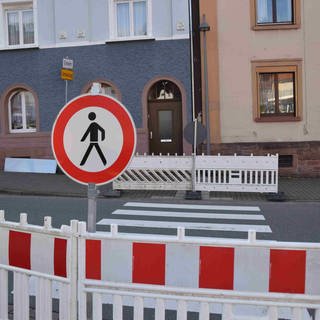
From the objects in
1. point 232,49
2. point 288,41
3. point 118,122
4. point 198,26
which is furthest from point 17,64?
point 118,122

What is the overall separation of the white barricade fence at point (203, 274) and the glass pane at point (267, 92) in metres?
13.3

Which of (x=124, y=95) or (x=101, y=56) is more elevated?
(x=101, y=56)

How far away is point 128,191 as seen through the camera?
41.9ft

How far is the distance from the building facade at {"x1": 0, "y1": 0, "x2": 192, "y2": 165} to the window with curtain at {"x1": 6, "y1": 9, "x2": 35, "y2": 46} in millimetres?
35

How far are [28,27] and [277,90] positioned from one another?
A: 356 inches

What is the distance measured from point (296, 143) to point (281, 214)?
653cm

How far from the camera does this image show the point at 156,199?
11711 millimetres

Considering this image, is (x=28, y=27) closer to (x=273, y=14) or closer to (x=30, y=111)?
(x=30, y=111)

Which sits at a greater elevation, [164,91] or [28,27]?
[28,27]

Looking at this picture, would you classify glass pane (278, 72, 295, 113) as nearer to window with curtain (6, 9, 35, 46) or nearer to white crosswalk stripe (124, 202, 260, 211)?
white crosswalk stripe (124, 202, 260, 211)

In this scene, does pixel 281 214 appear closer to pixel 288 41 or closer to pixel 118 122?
pixel 118 122

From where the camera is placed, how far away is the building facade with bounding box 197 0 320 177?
1540 centimetres

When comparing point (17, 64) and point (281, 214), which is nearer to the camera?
point (281, 214)

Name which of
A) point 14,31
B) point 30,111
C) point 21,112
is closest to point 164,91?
point 30,111
